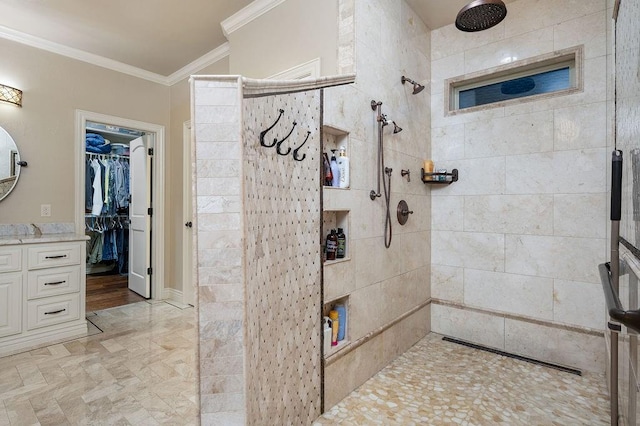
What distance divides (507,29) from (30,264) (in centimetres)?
464

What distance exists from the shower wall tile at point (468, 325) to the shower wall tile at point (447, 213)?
77cm

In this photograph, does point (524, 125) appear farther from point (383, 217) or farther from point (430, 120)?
point (383, 217)

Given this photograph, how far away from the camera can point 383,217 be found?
7.89 feet

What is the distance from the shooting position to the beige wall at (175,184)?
4052mm

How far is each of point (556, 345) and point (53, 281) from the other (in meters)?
4.39

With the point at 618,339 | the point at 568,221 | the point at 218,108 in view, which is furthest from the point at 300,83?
the point at 568,221

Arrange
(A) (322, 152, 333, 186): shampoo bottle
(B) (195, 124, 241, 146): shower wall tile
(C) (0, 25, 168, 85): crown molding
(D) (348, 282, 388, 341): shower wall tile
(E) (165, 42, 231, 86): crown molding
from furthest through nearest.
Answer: (E) (165, 42, 231, 86): crown molding, (C) (0, 25, 168, 85): crown molding, (D) (348, 282, 388, 341): shower wall tile, (A) (322, 152, 333, 186): shampoo bottle, (B) (195, 124, 241, 146): shower wall tile

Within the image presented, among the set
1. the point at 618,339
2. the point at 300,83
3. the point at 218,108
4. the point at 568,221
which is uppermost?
the point at 300,83

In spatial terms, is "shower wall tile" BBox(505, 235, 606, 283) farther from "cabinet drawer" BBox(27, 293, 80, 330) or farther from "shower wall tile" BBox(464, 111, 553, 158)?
"cabinet drawer" BBox(27, 293, 80, 330)

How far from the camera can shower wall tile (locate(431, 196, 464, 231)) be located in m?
2.97

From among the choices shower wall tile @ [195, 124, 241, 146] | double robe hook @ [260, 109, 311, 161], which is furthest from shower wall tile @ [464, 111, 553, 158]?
shower wall tile @ [195, 124, 241, 146]

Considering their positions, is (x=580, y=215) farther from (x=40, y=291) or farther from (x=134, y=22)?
(x=40, y=291)

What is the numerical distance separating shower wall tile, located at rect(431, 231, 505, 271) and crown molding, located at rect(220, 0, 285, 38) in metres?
2.53

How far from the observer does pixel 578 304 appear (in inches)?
94.9
